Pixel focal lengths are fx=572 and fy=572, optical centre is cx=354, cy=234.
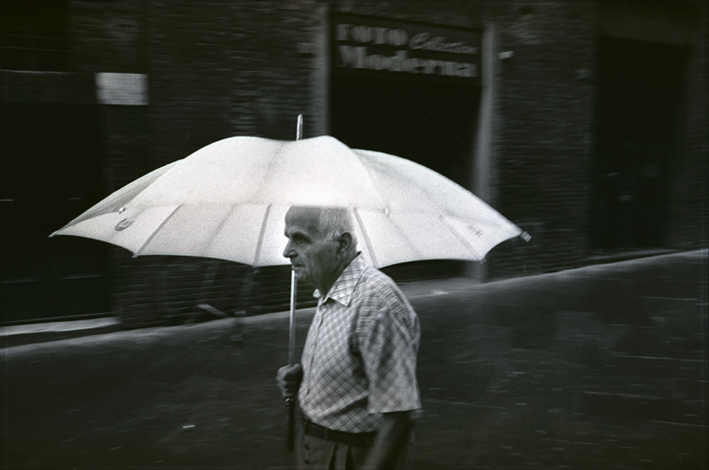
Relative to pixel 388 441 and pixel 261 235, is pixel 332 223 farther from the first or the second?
pixel 388 441

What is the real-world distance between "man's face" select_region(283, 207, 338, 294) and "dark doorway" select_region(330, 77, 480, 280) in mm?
6604

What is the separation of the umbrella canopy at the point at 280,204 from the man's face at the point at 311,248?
119 mm

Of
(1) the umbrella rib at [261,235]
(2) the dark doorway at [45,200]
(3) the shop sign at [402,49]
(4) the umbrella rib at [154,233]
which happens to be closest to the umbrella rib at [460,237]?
(1) the umbrella rib at [261,235]

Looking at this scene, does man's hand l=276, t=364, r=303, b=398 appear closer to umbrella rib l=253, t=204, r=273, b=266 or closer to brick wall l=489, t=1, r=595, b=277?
umbrella rib l=253, t=204, r=273, b=266

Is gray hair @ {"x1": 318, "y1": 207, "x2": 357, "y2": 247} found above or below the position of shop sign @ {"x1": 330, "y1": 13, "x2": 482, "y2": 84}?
below

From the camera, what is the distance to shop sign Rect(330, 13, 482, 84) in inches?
316

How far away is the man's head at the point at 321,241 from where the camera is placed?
6.71 ft

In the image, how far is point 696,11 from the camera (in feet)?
37.7

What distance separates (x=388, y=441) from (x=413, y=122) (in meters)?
7.73

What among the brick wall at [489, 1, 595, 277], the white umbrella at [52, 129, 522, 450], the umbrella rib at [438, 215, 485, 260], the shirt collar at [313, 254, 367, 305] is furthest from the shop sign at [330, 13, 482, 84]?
the shirt collar at [313, 254, 367, 305]

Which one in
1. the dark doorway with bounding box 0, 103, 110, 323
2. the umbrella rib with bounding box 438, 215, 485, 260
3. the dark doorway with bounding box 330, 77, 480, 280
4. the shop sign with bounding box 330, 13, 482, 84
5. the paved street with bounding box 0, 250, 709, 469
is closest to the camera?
the umbrella rib with bounding box 438, 215, 485, 260

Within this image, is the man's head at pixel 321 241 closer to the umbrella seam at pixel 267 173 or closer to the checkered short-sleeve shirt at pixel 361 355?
the checkered short-sleeve shirt at pixel 361 355

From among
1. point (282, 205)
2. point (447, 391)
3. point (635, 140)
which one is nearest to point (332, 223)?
point (282, 205)

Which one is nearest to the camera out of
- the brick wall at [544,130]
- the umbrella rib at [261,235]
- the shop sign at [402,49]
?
the umbrella rib at [261,235]
